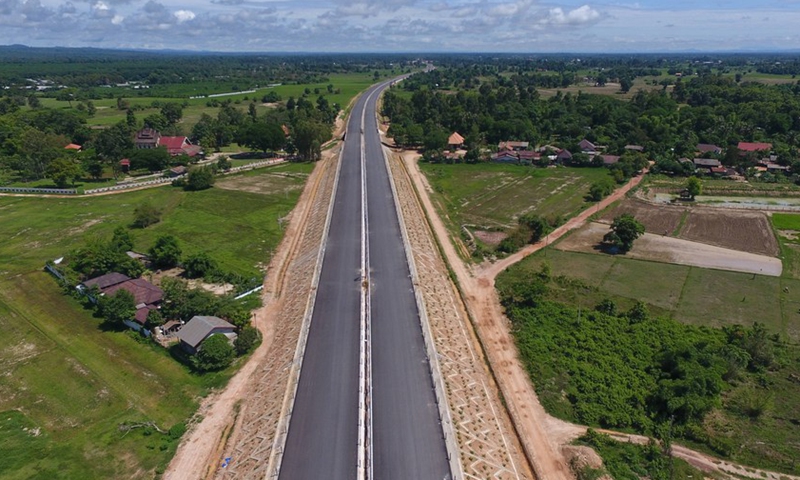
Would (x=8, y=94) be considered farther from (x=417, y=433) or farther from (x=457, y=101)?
(x=417, y=433)

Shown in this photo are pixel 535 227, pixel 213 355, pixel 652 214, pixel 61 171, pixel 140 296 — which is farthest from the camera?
pixel 61 171

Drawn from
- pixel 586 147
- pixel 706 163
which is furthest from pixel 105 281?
pixel 706 163

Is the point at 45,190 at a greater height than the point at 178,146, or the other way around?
the point at 178,146

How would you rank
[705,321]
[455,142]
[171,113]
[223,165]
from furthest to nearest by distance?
[171,113]
[455,142]
[223,165]
[705,321]

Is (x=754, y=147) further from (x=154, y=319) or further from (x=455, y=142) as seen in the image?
(x=154, y=319)

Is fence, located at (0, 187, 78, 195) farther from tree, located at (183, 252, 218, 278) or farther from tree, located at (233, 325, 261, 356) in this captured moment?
tree, located at (233, 325, 261, 356)

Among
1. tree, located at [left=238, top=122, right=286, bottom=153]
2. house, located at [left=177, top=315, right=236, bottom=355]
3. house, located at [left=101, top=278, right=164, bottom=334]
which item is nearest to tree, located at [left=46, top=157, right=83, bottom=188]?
tree, located at [left=238, top=122, right=286, bottom=153]
